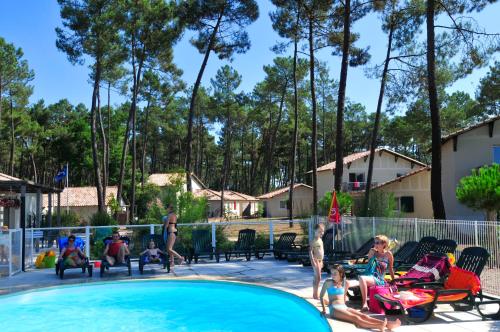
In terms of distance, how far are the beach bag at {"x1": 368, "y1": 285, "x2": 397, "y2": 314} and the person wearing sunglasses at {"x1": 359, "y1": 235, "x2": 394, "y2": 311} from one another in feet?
0.24

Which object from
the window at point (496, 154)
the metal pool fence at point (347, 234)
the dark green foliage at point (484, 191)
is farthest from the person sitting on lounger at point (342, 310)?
the window at point (496, 154)

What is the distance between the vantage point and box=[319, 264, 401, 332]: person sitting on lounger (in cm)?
654

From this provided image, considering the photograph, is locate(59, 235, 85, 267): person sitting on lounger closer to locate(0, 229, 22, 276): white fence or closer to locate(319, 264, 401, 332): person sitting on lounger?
locate(0, 229, 22, 276): white fence

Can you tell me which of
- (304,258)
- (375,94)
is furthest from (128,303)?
(375,94)

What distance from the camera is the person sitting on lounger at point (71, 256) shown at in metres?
12.4

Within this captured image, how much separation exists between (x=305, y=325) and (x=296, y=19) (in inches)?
830

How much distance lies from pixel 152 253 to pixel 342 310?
7.18 meters

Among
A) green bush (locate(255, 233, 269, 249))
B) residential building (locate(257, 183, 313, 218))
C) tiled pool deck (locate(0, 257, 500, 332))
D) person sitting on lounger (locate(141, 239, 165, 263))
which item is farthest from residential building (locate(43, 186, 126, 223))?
person sitting on lounger (locate(141, 239, 165, 263))

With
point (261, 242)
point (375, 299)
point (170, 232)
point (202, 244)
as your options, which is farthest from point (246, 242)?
point (375, 299)

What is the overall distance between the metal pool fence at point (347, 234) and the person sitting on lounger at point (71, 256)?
1.57 meters

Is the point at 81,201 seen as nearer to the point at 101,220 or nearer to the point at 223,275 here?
the point at 101,220

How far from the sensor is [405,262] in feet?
34.6

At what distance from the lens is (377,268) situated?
8.01 metres

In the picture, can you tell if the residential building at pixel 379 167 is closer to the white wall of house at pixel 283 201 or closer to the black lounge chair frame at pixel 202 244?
the white wall of house at pixel 283 201
